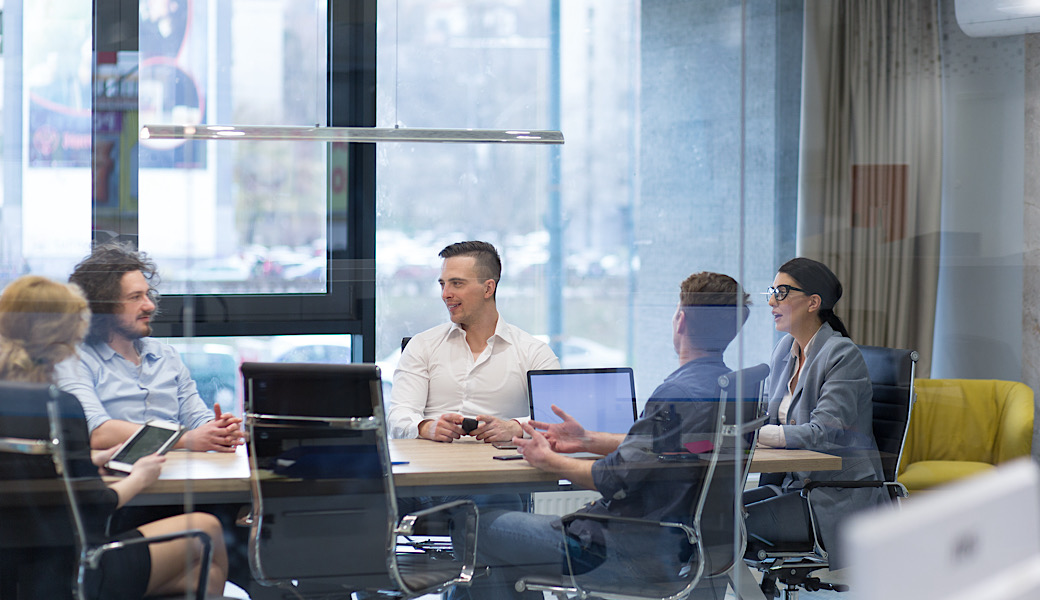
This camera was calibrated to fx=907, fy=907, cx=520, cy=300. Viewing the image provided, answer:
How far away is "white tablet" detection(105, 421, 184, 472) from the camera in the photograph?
2654 millimetres

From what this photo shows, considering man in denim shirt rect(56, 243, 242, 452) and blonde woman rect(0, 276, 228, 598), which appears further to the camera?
man in denim shirt rect(56, 243, 242, 452)

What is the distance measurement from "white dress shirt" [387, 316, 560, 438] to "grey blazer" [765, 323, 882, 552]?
82 cm

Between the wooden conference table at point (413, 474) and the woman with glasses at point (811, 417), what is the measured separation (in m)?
0.81

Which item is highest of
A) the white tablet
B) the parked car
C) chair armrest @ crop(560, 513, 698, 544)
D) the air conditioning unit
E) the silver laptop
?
the air conditioning unit

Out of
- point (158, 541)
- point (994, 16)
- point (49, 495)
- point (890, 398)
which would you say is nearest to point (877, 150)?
point (994, 16)

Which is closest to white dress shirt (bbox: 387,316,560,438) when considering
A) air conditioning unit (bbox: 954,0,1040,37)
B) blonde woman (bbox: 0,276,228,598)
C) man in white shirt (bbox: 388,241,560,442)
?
man in white shirt (bbox: 388,241,560,442)

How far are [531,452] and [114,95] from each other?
5.80 feet

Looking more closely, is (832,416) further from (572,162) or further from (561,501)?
(572,162)

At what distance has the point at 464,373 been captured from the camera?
3.18 metres

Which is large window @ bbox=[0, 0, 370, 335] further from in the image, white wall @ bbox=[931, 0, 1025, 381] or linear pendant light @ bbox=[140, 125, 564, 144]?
white wall @ bbox=[931, 0, 1025, 381]

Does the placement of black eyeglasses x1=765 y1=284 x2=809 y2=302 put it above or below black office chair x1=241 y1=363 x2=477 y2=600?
above

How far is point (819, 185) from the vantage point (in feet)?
11.2

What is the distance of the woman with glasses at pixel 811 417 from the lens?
10.2ft

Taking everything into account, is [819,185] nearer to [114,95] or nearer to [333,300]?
[333,300]
